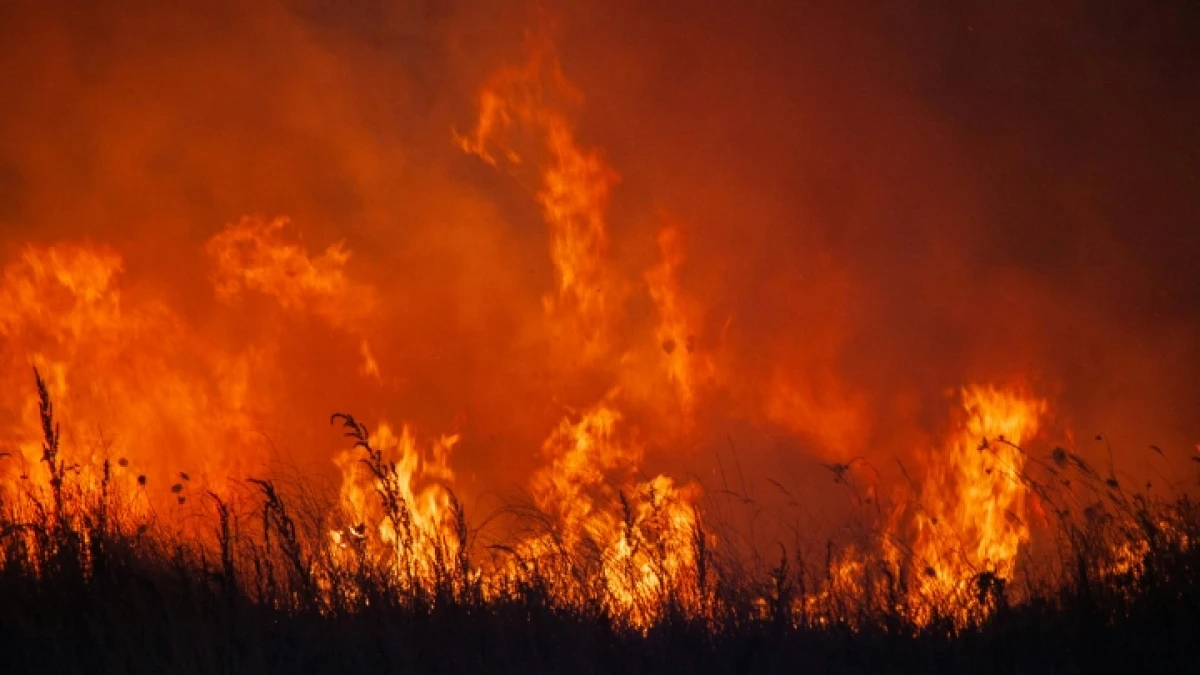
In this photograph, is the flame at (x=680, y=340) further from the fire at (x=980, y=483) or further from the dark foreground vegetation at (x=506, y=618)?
the dark foreground vegetation at (x=506, y=618)

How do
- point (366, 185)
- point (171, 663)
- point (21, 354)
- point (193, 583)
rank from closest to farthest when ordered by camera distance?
point (171, 663)
point (193, 583)
point (21, 354)
point (366, 185)

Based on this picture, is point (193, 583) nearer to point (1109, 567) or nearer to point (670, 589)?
point (670, 589)

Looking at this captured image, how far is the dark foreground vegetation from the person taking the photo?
4.51 metres

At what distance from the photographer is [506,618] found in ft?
16.6

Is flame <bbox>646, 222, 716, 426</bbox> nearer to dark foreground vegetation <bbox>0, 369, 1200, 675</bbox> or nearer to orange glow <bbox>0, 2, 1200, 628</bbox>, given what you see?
orange glow <bbox>0, 2, 1200, 628</bbox>

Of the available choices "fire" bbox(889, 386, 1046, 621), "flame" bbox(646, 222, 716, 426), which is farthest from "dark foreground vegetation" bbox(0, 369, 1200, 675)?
"flame" bbox(646, 222, 716, 426)

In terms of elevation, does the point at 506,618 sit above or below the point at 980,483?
below

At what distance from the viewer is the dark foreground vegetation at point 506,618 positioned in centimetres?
451

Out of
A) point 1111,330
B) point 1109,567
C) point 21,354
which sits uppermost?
point 21,354

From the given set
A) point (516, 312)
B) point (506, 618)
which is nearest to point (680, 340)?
point (516, 312)

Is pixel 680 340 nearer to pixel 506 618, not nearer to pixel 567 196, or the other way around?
pixel 567 196

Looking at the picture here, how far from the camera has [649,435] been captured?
13609 mm

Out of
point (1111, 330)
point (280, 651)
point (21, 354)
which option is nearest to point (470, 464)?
point (21, 354)

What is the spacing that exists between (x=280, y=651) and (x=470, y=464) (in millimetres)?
9090
